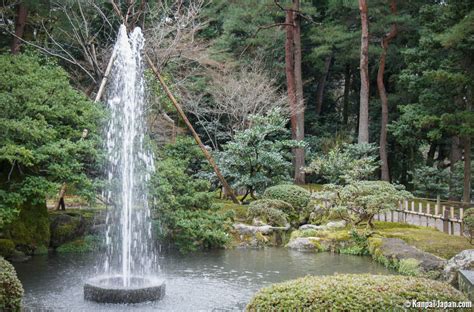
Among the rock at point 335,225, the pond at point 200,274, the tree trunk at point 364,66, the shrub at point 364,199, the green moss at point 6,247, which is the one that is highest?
the tree trunk at point 364,66

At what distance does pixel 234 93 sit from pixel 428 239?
10.0m

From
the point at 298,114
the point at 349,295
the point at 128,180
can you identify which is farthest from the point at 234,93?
the point at 349,295

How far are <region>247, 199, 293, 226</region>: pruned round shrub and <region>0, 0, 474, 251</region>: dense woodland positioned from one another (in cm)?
175

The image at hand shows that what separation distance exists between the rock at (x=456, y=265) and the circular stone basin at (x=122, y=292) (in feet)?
15.0

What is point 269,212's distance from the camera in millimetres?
14391

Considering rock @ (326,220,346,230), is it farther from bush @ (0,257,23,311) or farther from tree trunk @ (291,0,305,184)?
bush @ (0,257,23,311)

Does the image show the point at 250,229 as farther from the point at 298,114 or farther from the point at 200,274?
the point at 298,114

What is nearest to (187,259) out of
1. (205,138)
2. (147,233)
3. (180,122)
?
(147,233)

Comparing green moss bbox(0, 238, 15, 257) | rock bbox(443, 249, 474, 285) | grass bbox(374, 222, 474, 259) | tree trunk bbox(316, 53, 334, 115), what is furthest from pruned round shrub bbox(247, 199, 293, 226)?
tree trunk bbox(316, 53, 334, 115)

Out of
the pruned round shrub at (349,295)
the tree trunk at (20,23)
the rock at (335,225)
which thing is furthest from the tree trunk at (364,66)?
the pruned round shrub at (349,295)

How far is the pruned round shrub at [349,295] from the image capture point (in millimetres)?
4617

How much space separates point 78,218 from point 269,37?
46.6 feet

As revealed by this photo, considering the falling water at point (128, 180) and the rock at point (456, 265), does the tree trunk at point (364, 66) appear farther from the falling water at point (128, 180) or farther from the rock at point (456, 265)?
the rock at point (456, 265)

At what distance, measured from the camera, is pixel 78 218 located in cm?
1270
